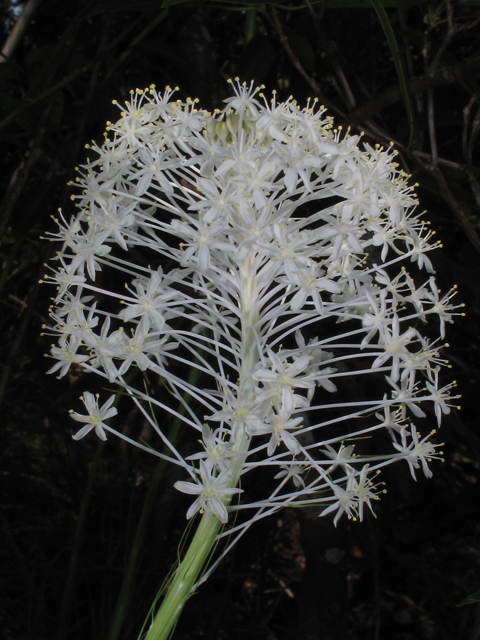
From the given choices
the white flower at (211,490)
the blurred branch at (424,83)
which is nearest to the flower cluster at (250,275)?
the white flower at (211,490)

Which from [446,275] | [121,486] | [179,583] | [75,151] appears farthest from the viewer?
[121,486]

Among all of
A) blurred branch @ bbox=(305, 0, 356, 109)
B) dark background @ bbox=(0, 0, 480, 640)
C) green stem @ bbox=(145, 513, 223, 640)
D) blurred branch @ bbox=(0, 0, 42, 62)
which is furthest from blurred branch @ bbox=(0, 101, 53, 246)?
green stem @ bbox=(145, 513, 223, 640)

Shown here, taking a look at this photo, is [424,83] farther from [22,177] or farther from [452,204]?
[22,177]

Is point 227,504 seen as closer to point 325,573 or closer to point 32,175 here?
point 325,573

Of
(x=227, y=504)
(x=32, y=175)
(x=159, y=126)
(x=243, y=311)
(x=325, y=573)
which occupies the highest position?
(x=32, y=175)

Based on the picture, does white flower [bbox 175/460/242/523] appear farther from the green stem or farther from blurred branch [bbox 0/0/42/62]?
blurred branch [bbox 0/0/42/62]

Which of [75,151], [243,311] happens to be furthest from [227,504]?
[75,151]

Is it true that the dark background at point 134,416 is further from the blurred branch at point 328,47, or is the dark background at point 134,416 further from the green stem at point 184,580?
the green stem at point 184,580
